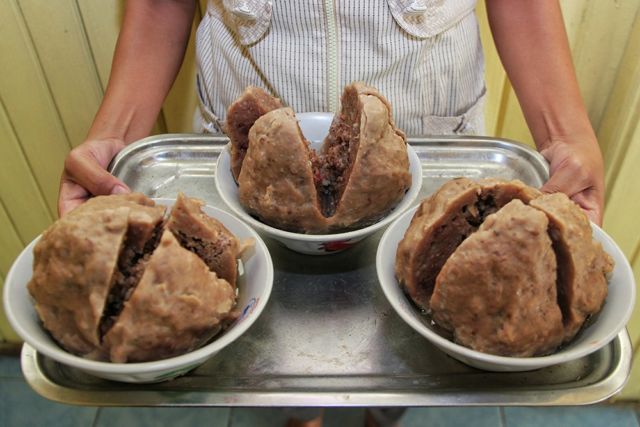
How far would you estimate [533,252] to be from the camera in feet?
2.45

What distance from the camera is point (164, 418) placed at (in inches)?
78.1

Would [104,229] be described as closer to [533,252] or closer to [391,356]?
[391,356]

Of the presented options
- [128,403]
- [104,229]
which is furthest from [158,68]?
[128,403]

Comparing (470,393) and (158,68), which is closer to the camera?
(470,393)

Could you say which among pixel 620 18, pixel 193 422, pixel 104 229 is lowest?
pixel 193 422

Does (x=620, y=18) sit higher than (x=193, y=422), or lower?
higher

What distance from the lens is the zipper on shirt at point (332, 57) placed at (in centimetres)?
121

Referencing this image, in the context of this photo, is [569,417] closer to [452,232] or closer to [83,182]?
[452,232]

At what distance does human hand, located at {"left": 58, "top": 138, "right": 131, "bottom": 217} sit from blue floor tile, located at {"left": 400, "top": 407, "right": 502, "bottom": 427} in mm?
1334

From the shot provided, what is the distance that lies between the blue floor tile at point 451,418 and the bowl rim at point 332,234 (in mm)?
1151

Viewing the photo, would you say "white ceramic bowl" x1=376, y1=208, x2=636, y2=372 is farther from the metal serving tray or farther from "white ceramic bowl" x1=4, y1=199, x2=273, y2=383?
"white ceramic bowl" x1=4, y1=199, x2=273, y2=383

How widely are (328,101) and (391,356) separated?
65 centimetres

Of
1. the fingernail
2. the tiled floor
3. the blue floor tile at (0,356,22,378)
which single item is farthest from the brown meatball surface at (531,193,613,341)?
the blue floor tile at (0,356,22,378)

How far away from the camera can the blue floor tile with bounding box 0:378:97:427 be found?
2012 millimetres
